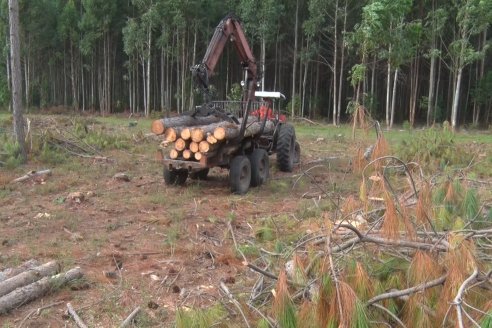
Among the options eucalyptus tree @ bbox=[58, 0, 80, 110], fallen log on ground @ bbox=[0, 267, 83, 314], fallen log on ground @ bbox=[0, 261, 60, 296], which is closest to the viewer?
fallen log on ground @ bbox=[0, 267, 83, 314]

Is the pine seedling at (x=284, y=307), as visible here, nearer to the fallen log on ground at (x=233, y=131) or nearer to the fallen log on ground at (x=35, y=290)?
the fallen log on ground at (x=35, y=290)

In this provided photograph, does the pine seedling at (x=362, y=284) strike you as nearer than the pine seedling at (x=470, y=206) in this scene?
Yes

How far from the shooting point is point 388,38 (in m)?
23.3

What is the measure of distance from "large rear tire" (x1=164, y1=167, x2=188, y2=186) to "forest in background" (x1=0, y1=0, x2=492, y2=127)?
41.7 ft

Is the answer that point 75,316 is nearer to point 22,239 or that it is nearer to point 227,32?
point 22,239

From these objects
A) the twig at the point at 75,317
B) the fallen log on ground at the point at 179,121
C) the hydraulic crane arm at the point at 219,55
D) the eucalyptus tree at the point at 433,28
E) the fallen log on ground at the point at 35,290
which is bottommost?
the twig at the point at 75,317

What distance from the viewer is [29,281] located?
5.22 m

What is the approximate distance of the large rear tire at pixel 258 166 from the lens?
1049 centimetres

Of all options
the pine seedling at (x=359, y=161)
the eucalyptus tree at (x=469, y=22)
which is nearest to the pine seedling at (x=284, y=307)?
the pine seedling at (x=359, y=161)

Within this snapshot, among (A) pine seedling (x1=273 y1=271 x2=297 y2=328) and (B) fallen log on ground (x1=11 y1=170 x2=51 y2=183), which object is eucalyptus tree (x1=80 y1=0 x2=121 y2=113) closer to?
(B) fallen log on ground (x1=11 y1=170 x2=51 y2=183)

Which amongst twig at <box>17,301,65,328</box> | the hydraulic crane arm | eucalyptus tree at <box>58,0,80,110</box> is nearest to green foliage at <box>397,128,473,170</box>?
the hydraulic crane arm

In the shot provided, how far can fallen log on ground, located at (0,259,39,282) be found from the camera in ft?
17.6

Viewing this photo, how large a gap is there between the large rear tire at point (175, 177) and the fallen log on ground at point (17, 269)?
15.7 ft

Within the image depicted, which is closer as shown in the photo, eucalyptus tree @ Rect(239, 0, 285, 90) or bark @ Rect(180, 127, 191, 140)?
bark @ Rect(180, 127, 191, 140)
